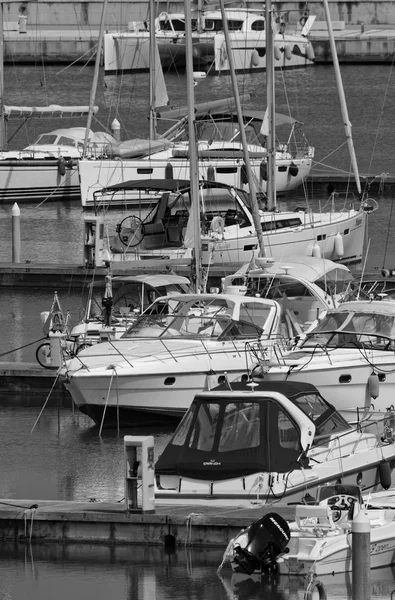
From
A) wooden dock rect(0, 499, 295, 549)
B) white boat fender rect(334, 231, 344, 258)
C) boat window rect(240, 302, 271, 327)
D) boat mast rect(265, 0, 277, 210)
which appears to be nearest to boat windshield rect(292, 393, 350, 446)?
wooden dock rect(0, 499, 295, 549)

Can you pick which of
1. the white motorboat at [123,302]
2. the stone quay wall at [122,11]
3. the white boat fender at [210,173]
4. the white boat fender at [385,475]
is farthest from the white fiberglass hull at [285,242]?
the stone quay wall at [122,11]

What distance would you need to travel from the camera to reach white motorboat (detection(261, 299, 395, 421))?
962 inches

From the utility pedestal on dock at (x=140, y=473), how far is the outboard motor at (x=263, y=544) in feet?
5.33

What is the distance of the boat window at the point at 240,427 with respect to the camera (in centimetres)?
1923

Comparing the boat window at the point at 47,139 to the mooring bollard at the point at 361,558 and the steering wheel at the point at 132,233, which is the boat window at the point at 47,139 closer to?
the steering wheel at the point at 132,233

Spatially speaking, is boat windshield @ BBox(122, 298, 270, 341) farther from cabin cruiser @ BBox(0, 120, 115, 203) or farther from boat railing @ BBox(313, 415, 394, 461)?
cabin cruiser @ BBox(0, 120, 115, 203)

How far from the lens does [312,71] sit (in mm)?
90938

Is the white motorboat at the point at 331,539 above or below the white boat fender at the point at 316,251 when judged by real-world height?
above

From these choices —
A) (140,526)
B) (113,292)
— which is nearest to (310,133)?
(113,292)

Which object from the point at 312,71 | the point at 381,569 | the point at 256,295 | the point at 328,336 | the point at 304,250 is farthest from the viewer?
the point at 312,71

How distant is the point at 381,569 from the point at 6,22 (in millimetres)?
86603

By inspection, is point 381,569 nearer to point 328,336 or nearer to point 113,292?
point 328,336

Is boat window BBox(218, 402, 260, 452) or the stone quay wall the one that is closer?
boat window BBox(218, 402, 260, 452)

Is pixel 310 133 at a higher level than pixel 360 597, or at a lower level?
lower
